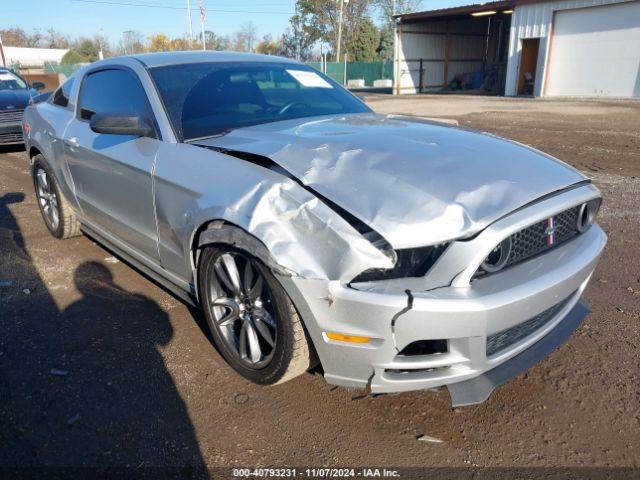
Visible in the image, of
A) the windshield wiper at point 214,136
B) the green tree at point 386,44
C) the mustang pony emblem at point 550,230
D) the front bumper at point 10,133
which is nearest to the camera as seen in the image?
the mustang pony emblem at point 550,230

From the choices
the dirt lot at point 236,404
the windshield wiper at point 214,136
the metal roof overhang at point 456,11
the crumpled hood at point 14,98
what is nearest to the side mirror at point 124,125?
the windshield wiper at point 214,136

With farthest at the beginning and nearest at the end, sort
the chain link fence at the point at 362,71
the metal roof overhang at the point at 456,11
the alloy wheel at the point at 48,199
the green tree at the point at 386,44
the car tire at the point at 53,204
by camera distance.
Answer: the green tree at the point at 386,44
the chain link fence at the point at 362,71
the metal roof overhang at the point at 456,11
the alloy wheel at the point at 48,199
the car tire at the point at 53,204

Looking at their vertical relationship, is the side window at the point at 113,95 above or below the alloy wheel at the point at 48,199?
above

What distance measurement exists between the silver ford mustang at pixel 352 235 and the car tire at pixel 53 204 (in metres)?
1.51

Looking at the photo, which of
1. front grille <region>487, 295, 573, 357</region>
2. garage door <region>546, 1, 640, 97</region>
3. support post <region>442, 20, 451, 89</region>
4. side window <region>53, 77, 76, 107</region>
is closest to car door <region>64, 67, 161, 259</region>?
side window <region>53, 77, 76, 107</region>

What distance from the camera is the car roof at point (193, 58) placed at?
3.48 m

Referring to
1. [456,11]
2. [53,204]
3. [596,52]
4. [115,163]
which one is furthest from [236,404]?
[456,11]

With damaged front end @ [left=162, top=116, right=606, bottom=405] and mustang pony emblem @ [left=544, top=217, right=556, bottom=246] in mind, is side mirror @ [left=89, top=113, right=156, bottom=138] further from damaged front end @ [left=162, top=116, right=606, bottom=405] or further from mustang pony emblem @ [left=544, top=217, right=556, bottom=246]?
mustang pony emblem @ [left=544, top=217, right=556, bottom=246]

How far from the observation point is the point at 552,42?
22.4 metres

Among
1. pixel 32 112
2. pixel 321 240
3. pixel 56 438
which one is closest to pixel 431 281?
pixel 321 240

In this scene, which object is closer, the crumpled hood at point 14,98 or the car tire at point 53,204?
the car tire at point 53,204

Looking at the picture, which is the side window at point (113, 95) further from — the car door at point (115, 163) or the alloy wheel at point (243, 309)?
the alloy wheel at point (243, 309)

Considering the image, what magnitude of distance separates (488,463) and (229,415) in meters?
1.18

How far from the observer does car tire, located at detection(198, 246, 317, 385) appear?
→ 7.29 ft
